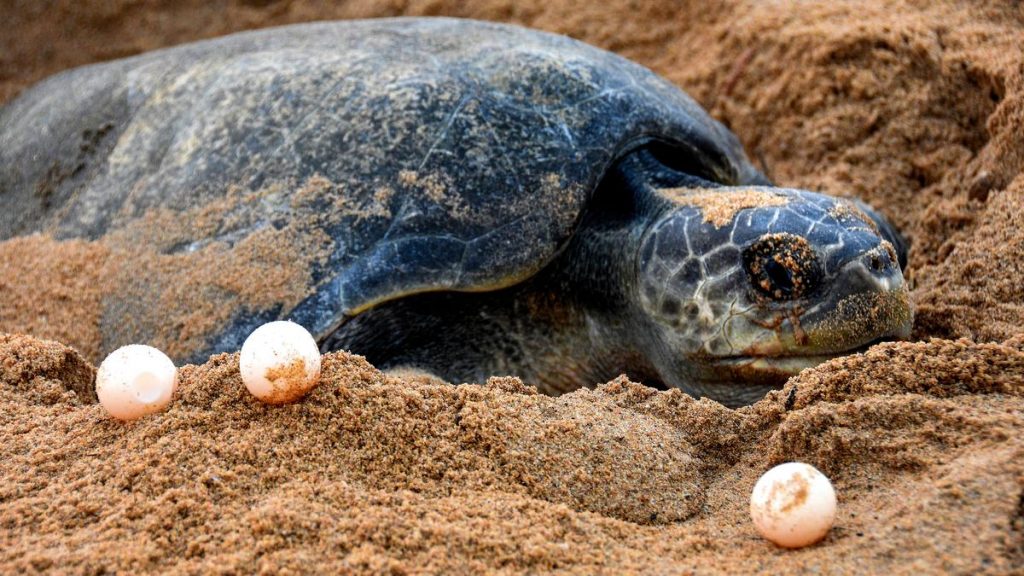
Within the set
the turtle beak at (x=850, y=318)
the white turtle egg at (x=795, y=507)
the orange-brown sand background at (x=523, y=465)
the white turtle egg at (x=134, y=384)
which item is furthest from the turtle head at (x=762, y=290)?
the white turtle egg at (x=134, y=384)

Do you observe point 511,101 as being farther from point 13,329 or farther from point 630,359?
point 13,329

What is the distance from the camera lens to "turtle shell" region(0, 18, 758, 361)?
2.33 m

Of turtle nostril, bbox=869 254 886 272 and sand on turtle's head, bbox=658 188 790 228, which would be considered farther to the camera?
sand on turtle's head, bbox=658 188 790 228

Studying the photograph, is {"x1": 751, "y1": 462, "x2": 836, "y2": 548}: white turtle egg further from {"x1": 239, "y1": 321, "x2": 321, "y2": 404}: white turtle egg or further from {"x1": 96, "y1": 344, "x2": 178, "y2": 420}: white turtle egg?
{"x1": 96, "y1": 344, "x2": 178, "y2": 420}: white turtle egg

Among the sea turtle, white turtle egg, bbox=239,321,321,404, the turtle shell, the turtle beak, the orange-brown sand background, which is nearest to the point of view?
the orange-brown sand background

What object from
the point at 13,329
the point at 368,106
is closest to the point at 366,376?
the point at 368,106

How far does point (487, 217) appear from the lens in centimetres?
237

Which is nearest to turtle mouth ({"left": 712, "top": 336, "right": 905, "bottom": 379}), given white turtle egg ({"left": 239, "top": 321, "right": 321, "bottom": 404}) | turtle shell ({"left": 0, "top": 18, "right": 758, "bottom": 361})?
turtle shell ({"left": 0, "top": 18, "right": 758, "bottom": 361})

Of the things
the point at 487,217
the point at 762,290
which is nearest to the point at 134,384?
the point at 487,217

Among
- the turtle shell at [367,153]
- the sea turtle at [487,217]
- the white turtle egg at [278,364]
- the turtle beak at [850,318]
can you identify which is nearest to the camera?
the white turtle egg at [278,364]

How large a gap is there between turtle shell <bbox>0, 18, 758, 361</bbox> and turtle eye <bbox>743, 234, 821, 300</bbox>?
1.64 ft

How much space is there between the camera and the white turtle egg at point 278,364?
1.52 meters

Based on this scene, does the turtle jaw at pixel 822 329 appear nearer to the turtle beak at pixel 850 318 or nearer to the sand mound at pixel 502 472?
the turtle beak at pixel 850 318

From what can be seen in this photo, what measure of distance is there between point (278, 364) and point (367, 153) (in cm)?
105
